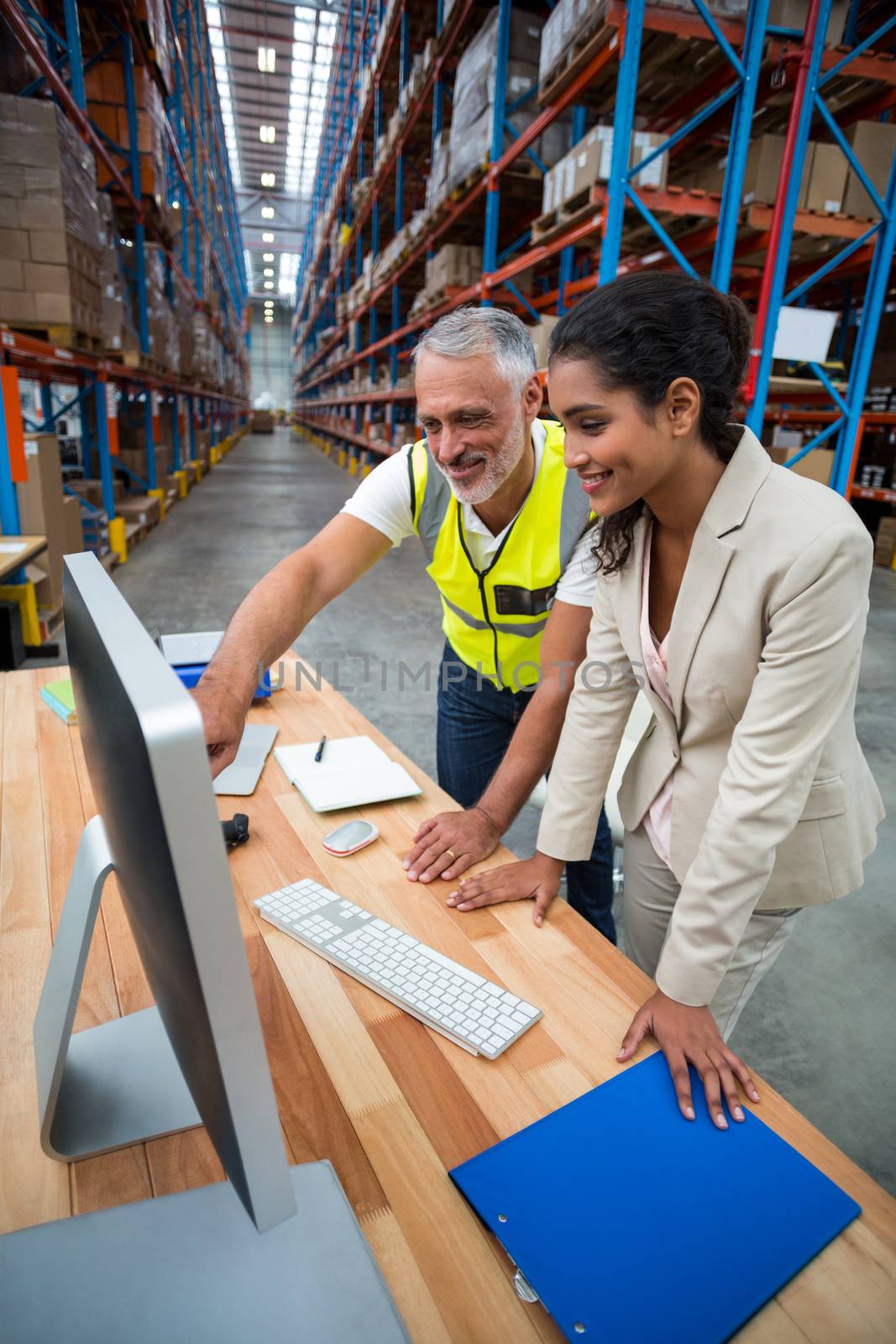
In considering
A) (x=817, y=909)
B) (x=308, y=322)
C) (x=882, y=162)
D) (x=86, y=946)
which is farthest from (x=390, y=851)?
(x=308, y=322)

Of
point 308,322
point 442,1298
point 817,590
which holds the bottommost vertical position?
point 442,1298

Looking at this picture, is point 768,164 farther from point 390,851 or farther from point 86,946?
point 86,946

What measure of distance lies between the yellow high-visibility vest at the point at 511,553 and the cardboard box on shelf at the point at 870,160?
396cm

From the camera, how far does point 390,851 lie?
4.04 ft

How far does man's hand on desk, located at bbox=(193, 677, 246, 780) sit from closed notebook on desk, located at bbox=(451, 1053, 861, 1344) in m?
0.58

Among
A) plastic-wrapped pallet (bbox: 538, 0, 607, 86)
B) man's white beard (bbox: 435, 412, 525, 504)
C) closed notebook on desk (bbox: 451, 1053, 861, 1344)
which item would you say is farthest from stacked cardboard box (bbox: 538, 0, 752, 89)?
closed notebook on desk (bbox: 451, 1053, 861, 1344)

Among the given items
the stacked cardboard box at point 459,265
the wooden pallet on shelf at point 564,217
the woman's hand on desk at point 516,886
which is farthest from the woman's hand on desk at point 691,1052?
the stacked cardboard box at point 459,265

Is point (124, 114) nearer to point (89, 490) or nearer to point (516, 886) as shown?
point (89, 490)

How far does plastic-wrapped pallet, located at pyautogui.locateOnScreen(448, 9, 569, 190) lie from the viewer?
4.82 m

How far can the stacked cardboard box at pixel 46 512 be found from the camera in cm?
410

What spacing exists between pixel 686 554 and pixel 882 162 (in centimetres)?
468

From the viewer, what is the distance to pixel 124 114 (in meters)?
6.14

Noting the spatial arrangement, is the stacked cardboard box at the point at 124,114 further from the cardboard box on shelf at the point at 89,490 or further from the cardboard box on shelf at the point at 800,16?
the cardboard box on shelf at the point at 800,16

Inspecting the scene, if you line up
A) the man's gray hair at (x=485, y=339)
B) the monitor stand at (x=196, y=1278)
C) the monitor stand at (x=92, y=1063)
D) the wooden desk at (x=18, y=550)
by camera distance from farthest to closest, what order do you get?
the wooden desk at (x=18, y=550) → the man's gray hair at (x=485, y=339) → the monitor stand at (x=92, y=1063) → the monitor stand at (x=196, y=1278)
